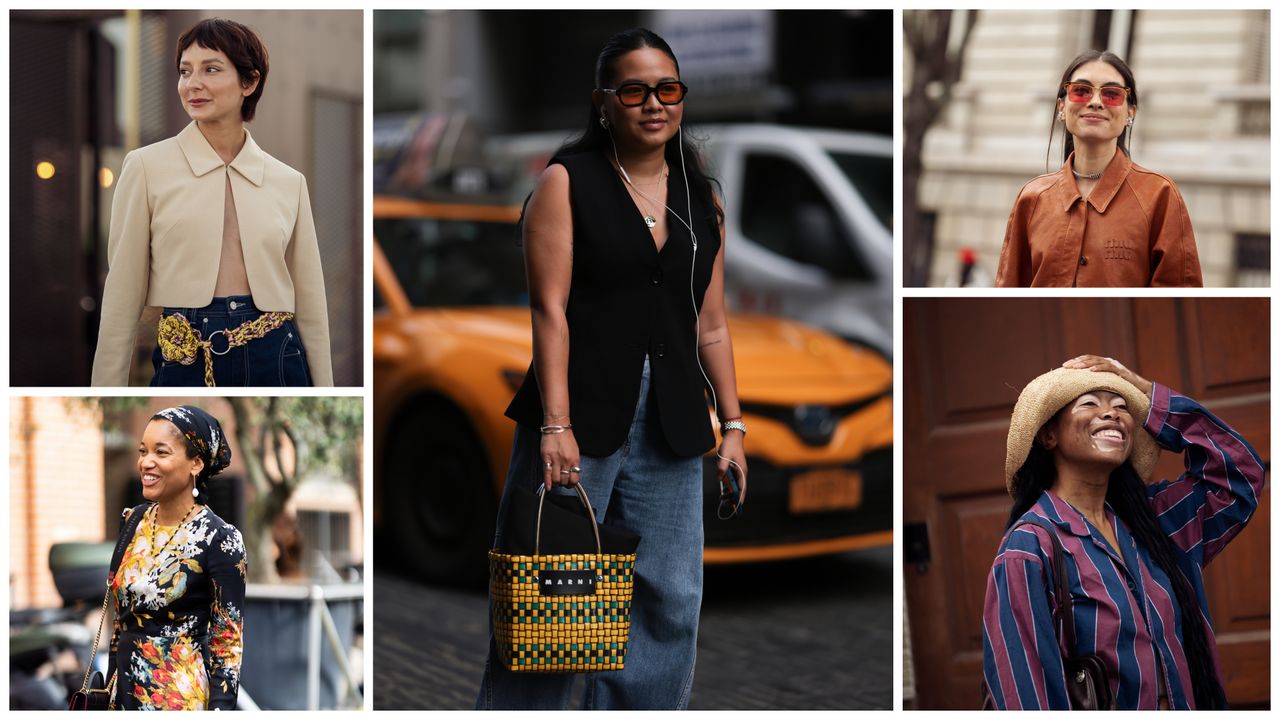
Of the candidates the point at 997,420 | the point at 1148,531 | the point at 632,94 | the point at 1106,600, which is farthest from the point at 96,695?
the point at 997,420

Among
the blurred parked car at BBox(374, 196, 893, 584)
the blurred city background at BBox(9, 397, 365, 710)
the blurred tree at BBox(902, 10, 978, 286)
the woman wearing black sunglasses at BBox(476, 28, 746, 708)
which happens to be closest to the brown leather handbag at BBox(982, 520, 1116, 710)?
the woman wearing black sunglasses at BBox(476, 28, 746, 708)

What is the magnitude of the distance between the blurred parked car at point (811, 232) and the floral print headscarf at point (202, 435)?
17.9 ft

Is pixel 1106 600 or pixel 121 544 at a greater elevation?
pixel 121 544

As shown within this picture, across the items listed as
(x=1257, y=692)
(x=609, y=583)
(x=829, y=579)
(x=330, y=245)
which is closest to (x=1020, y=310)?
(x=1257, y=692)

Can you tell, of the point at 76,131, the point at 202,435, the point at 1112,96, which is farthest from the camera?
the point at 76,131

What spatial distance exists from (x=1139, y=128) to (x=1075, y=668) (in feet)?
32.9

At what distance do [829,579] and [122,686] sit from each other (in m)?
3.98

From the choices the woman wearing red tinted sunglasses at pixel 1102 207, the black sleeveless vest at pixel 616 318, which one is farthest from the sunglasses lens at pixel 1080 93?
the black sleeveless vest at pixel 616 318

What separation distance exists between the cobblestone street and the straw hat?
1614mm

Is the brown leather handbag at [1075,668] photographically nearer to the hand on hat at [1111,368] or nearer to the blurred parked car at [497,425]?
the hand on hat at [1111,368]

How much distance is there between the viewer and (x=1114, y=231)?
3.81 m

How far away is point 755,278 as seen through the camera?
29.9ft

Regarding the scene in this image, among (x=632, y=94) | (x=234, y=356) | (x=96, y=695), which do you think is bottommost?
(x=96, y=695)

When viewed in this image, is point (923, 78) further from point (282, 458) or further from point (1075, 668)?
point (1075, 668)
